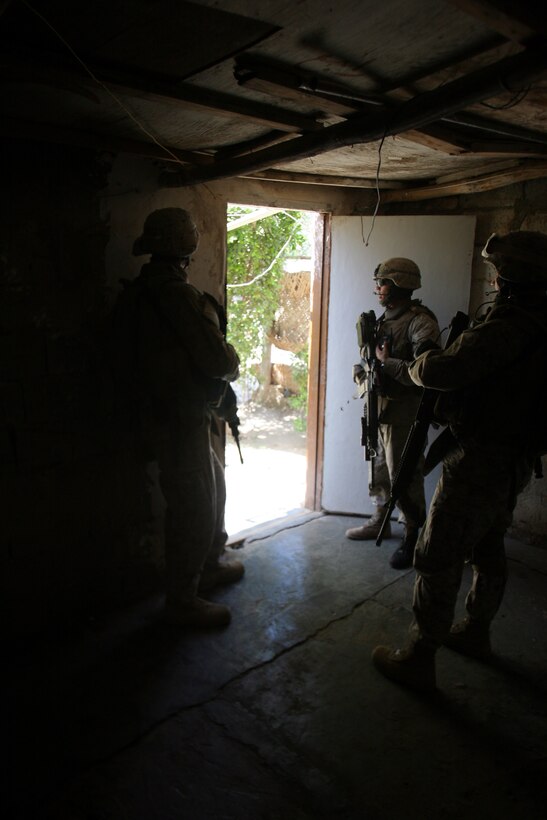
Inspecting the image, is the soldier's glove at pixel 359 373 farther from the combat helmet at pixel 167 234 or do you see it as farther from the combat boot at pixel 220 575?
the combat helmet at pixel 167 234

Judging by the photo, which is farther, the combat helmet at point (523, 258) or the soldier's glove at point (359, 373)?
the soldier's glove at point (359, 373)

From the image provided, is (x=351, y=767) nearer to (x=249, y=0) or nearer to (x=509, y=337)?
(x=509, y=337)

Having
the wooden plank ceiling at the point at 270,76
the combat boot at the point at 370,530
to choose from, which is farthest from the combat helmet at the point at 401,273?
the combat boot at the point at 370,530

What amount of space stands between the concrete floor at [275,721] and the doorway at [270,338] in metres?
2.88

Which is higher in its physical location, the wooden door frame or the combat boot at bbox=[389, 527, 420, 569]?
the wooden door frame

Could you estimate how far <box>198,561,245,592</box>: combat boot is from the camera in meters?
3.46

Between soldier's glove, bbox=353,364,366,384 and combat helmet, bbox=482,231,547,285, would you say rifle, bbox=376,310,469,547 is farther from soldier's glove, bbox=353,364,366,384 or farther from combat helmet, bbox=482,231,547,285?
soldier's glove, bbox=353,364,366,384

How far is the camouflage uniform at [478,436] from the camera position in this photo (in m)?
2.27

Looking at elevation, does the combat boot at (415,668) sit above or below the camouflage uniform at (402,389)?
below

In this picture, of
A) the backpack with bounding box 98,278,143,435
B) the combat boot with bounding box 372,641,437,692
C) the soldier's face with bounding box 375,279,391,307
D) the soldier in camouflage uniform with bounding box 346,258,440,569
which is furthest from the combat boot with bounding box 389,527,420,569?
the backpack with bounding box 98,278,143,435

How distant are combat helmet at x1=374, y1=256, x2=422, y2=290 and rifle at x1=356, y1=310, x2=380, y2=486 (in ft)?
0.84

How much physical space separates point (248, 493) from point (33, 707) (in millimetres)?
3261

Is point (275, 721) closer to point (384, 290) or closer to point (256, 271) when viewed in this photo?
point (384, 290)

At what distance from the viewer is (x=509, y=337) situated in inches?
88.7
